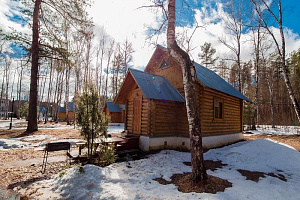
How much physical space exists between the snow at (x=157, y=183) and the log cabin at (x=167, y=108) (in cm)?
178

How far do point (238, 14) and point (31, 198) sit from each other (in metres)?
23.4

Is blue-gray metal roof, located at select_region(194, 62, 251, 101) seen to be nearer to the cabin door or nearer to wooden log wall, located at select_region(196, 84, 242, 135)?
wooden log wall, located at select_region(196, 84, 242, 135)

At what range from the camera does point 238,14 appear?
18516 mm

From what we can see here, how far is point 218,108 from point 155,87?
194 inches

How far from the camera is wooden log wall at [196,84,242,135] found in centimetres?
923

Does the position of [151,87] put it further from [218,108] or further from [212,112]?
[218,108]

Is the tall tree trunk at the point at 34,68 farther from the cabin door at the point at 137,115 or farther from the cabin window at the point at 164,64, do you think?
the cabin window at the point at 164,64

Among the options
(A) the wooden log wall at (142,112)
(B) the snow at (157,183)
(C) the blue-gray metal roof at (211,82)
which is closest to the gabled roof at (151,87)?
(A) the wooden log wall at (142,112)

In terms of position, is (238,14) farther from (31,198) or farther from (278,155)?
(31,198)

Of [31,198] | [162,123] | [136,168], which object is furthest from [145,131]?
[31,198]

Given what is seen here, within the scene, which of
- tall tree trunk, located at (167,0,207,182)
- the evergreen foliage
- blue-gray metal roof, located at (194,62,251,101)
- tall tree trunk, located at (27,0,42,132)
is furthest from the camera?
tall tree trunk, located at (27,0,42,132)

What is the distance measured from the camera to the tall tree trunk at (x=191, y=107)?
171 inches

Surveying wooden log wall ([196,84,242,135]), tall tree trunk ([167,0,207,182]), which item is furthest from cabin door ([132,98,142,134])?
tall tree trunk ([167,0,207,182])

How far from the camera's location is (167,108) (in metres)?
9.17
